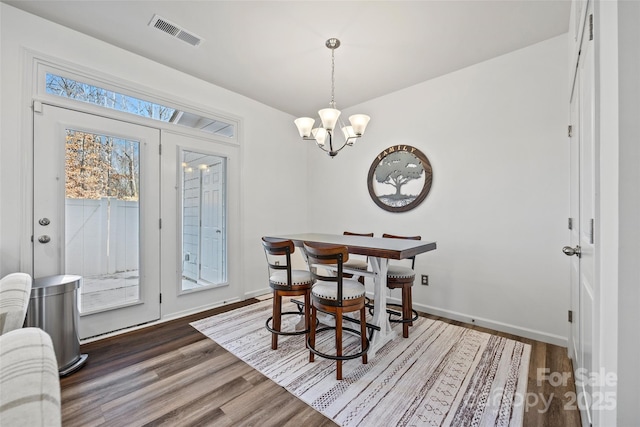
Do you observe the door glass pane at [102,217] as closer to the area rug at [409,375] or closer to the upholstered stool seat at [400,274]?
the area rug at [409,375]

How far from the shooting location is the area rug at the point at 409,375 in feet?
5.37

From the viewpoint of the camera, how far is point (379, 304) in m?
2.38

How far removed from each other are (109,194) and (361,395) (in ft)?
9.39

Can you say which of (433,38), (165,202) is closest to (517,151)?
(433,38)

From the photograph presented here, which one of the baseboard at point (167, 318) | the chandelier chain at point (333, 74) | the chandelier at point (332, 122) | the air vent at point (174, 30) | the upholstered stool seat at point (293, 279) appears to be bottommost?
the baseboard at point (167, 318)

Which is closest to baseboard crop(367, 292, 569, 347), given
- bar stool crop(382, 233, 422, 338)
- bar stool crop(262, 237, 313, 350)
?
bar stool crop(382, 233, 422, 338)

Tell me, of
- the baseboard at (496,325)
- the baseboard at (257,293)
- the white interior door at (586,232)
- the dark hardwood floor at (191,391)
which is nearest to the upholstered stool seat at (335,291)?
the dark hardwood floor at (191,391)

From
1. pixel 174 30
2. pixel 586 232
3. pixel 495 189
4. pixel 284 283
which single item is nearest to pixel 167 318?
pixel 284 283

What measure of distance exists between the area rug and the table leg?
0.08 metres

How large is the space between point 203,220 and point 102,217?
3.28ft

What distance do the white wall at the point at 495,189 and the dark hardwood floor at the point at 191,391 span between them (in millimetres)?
579

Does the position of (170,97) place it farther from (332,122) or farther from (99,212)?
(332,122)

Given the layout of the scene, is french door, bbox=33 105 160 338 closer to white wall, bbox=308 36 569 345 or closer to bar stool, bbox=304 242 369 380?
bar stool, bbox=304 242 369 380

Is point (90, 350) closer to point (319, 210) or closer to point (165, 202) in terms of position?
point (165, 202)
